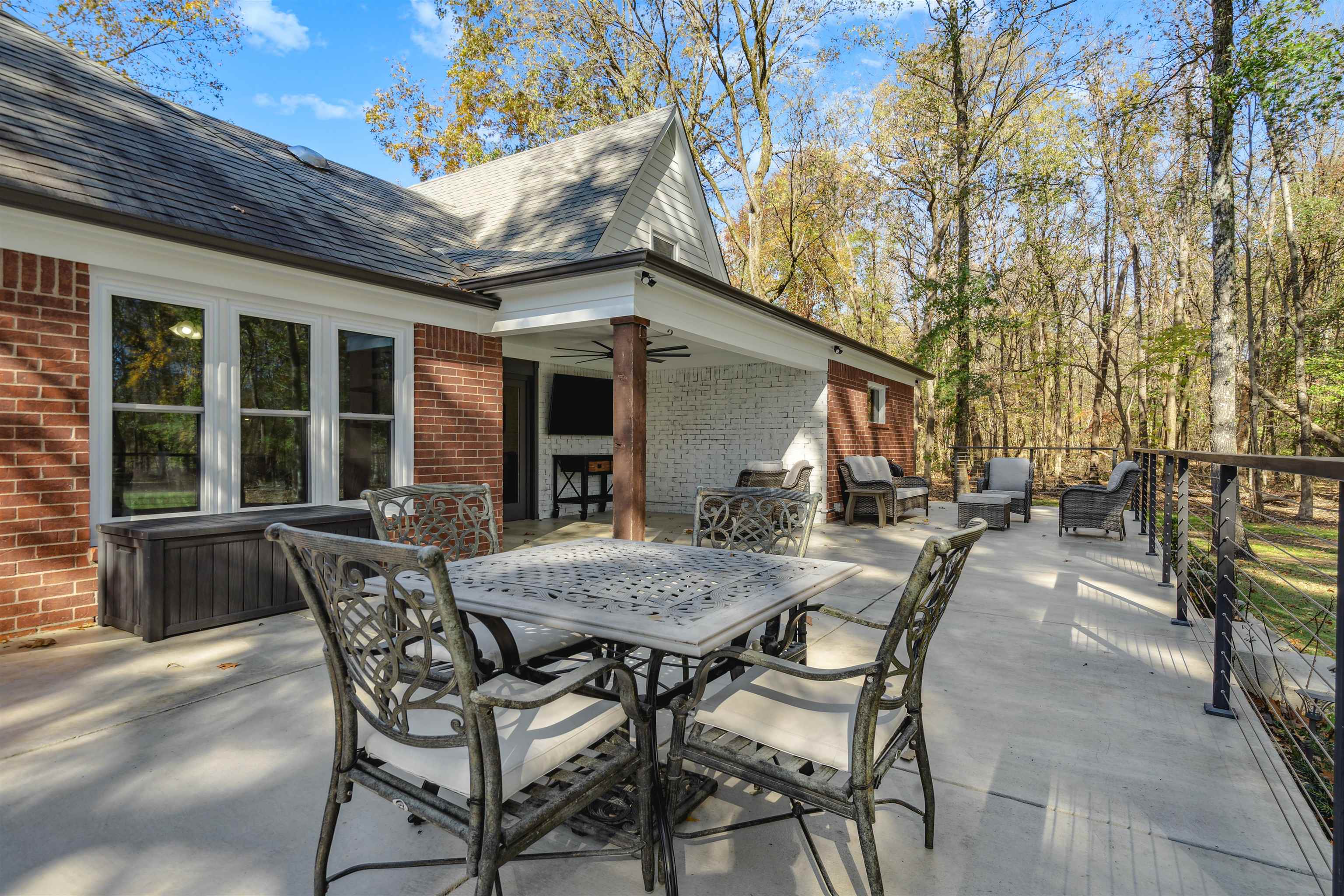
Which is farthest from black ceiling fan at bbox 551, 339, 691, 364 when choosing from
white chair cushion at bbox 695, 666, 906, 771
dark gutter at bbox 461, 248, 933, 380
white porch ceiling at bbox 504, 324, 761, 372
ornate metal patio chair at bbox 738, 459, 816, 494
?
white chair cushion at bbox 695, 666, 906, 771

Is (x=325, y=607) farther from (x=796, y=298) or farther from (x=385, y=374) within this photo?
(x=796, y=298)

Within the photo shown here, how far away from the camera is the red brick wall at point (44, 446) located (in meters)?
3.50

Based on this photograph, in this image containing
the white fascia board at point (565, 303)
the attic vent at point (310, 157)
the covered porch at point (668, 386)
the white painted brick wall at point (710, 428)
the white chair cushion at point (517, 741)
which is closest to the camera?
the white chair cushion at point (517, 741)

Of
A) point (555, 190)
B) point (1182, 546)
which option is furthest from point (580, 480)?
point (1182, 546)

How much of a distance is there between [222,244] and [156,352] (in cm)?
81

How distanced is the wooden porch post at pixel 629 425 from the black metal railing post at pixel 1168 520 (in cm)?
387

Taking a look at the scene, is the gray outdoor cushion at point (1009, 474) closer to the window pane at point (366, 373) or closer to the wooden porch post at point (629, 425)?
the wooden porch post at point (629, 425)

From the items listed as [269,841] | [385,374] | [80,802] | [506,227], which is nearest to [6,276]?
[385,374]

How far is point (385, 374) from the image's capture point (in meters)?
5.41

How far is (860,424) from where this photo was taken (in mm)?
10586

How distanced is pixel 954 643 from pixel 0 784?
412cm

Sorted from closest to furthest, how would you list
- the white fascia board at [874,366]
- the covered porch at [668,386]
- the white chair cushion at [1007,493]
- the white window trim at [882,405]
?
1. the covered porch at [668,386]
2. the white chair cushion at [1007,493]
3. the white fascia board at [874,366]
4. the white window trim at [882,405]

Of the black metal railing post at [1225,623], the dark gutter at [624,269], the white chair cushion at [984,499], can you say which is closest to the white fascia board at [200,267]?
the dark gutter at [624,269]

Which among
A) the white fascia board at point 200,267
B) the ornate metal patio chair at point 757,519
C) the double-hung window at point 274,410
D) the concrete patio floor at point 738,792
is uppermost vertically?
the white fascia board at point 200,267
